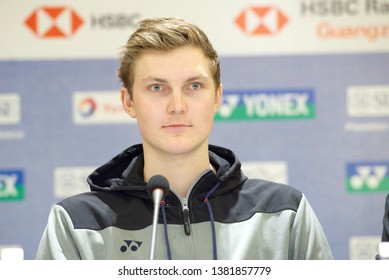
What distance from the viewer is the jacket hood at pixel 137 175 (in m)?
2.19

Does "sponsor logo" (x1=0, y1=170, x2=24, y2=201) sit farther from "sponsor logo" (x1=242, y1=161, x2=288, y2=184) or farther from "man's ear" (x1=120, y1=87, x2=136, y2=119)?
"man's ear" (x1=120, y1=87, x2=136, y2=119)

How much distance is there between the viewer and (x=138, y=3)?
4039 mm

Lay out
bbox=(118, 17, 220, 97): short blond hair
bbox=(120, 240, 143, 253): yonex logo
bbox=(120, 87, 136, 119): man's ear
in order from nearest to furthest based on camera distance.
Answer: bbox=(120, 240, 143, 253): yonex logo
bbox=(118, 17, 220, 97): short blond hair
bbox=(120, 87, 136, 119): man's ear

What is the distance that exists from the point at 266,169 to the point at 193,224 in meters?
1.92

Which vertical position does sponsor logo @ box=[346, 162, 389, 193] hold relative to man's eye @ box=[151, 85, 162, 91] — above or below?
below

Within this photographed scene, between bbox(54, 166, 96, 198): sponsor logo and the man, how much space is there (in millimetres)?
1746

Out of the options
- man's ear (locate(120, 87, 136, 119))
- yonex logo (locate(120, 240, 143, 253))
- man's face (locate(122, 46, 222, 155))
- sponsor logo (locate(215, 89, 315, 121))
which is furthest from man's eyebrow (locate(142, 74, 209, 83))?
sponsor logo (locate(215, 89, 315, 121))

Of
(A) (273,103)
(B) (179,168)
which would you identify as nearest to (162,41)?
(B) (179,168)

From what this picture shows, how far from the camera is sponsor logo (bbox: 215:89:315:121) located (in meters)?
4.00

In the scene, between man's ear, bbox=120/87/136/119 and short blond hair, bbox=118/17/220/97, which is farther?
man's ear, bbox=120/87/136/119

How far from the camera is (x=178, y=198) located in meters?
2.16

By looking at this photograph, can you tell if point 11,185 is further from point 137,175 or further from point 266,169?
point 137,175

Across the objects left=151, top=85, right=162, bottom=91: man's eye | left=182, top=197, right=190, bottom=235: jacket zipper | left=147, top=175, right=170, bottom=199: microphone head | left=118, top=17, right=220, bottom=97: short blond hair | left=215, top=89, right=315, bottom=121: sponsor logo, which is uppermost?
left=118, top=17, right=220, bottom=97: short blond hair

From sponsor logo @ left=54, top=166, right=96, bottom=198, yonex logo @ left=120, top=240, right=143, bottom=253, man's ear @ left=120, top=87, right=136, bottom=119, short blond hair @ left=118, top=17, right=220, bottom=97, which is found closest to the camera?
yonex logo @ left=120, top=240, right=143, bottom=253
